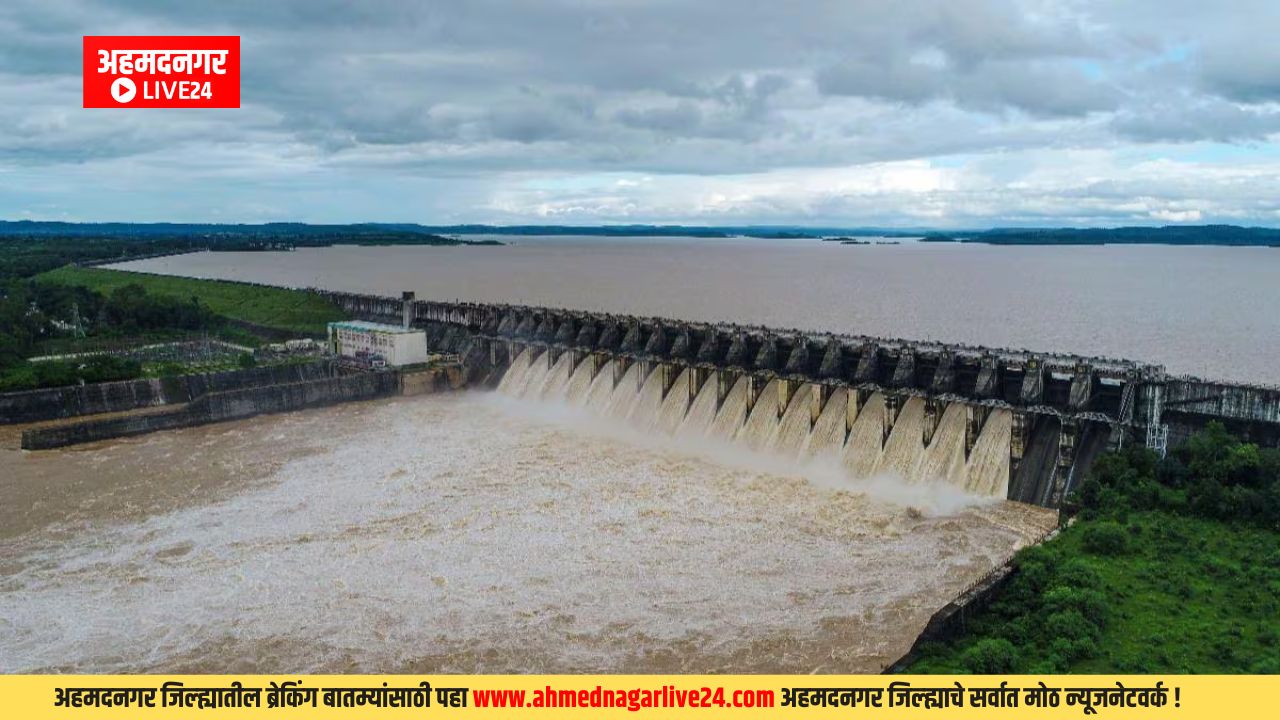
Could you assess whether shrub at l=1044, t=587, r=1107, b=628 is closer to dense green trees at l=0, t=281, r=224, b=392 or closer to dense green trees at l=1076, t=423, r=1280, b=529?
dense green trees at l=1076, t=423, r=1280, b=529

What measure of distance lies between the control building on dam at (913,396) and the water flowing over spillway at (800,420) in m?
0.06

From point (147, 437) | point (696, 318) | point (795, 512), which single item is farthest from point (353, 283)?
point (795, 512)

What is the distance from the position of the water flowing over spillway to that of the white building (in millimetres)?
9755

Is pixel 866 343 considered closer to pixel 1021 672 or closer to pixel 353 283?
pixel 1021 672

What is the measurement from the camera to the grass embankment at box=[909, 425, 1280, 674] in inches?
751

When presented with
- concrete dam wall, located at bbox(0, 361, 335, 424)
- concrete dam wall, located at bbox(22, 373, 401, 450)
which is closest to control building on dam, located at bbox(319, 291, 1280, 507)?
concrete dam wall, located at bbox(22, 373, 401, 450)

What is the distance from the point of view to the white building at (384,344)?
58.4m

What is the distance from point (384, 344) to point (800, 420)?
29.2m

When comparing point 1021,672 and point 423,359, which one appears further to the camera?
point 423,359

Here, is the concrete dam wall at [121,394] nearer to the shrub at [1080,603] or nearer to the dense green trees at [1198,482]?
the dense green trees at [1198,482]

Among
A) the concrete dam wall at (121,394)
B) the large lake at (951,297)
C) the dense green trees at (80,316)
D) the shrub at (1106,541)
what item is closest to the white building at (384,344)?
the concrete dam wall at (121,394)

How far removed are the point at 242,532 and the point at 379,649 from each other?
10606 mm

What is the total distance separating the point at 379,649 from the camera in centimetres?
2308

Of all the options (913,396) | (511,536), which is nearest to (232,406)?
(511,536)
